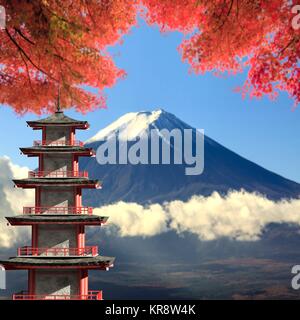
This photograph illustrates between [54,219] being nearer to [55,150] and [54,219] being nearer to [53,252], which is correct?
[53,252]

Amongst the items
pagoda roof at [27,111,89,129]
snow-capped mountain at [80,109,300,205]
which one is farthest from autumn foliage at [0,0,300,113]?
snow-capped mountain at [80,109,300,205]

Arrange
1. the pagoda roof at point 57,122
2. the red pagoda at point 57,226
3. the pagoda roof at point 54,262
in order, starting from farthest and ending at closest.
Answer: the pagoda roof at point 57,122 → the red pagoda at point 57,226 → the pagoda roof at point 54,262

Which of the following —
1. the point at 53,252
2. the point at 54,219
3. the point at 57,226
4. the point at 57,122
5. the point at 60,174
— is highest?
the point at 57,122

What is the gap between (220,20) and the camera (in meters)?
14.6

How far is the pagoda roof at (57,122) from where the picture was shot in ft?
79.1

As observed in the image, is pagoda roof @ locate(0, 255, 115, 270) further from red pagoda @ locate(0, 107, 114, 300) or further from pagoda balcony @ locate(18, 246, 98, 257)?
pagoda balcony @ locate(18, 246, 98, 257)

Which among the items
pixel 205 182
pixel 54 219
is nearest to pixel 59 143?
pixel 54 219

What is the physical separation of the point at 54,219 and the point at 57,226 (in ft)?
2.02

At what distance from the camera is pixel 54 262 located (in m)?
22.2

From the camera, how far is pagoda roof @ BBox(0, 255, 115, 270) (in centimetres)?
2214

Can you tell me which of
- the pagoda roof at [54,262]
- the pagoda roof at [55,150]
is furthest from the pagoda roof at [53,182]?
the pagoda roof at [54,262]

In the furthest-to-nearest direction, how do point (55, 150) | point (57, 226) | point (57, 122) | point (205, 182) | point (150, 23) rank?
1. point (205, 182)
2. point (57, 122)
3. point (55, 150)
4. point (57, 226)
5. point (150, 23)

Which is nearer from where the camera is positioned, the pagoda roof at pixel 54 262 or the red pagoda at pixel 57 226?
the pagoda roof at pixel 54 262

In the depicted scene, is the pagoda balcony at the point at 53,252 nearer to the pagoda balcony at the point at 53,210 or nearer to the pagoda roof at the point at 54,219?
the pagoda roof at the point at 54,219
